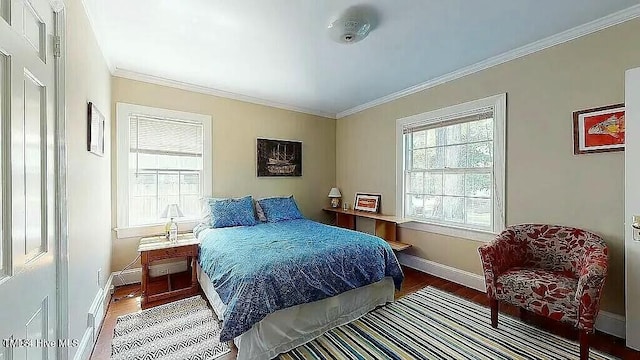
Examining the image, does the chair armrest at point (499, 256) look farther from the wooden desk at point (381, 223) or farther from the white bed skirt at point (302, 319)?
the wooden desk at point (381, 223)

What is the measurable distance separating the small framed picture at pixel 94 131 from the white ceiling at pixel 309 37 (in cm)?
70

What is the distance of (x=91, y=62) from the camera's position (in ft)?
6.91

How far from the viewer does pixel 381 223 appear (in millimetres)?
3963

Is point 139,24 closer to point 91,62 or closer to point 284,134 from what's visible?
point 91,62

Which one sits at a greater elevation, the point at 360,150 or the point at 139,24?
the point at 139,24

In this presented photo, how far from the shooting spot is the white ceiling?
197cm

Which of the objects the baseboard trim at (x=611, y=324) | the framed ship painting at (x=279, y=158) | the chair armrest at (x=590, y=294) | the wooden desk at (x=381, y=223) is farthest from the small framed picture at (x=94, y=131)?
the baseboard trim at (x=611, y=324)

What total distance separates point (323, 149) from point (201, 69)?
7.89 ft

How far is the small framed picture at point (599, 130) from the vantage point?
2.11 metres

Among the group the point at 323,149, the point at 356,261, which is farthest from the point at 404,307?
the point at 323,149

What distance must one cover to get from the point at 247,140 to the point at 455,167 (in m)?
2.84

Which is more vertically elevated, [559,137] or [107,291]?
[559,137]

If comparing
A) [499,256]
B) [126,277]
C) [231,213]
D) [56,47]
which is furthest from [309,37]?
[126,277]

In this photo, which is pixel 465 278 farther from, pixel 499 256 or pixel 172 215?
pixel 172 215
